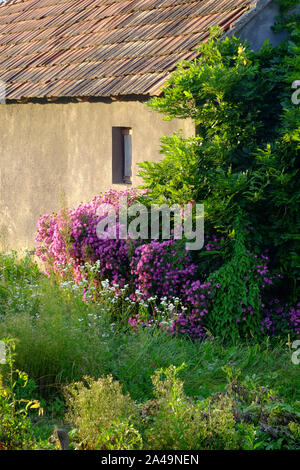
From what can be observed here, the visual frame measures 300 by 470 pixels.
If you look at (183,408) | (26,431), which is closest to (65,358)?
(26,431)

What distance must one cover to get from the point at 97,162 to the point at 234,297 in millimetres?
3842

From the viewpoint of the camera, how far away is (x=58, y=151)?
38.3 feet

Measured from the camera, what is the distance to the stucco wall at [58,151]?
1019cm

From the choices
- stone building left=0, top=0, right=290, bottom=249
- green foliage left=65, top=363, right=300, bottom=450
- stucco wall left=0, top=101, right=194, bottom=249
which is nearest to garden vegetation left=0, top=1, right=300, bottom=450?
green foliage left=65, top=363, right=300, bottom=450

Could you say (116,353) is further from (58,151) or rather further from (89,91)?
(58,151)

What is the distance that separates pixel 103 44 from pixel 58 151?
74.3 inches

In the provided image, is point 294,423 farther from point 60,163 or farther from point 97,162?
point 60,163

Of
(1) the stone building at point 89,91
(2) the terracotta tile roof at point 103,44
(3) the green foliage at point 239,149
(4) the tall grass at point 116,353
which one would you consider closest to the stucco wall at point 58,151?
(1) the stone building at point 89,91

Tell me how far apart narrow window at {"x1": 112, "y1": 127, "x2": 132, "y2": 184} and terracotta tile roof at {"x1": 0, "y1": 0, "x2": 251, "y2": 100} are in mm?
802

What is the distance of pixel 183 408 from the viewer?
4.85 m

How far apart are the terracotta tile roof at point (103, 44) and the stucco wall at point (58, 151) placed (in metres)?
0.41

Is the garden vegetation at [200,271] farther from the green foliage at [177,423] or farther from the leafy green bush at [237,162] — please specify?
the green foliage at [177,423]

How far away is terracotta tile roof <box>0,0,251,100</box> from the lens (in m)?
9.91

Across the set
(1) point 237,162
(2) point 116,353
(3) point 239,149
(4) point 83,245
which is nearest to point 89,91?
(4) point 83,245
